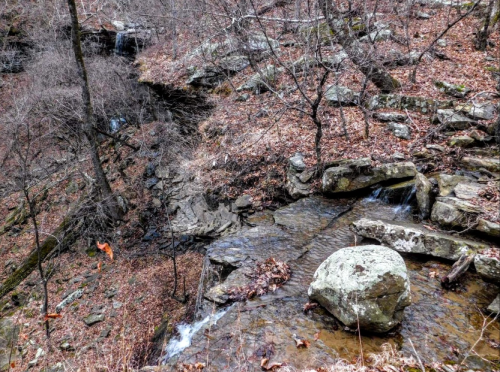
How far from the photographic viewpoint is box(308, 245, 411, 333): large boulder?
3.92 meters

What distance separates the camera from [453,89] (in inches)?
373

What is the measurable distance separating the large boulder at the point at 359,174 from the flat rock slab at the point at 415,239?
175 centimetres

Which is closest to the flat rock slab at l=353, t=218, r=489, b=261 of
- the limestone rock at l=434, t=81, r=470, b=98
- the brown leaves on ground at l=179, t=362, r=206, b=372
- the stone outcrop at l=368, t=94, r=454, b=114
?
the brown leaves on ground at l=179, t=362, r=206, b=372

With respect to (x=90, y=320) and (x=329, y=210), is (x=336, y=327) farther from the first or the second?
(x=90, y=320)

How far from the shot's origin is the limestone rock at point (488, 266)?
4.47 m

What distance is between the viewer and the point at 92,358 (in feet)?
22.2

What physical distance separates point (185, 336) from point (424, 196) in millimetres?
5403

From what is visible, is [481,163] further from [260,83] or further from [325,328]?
[260,83]

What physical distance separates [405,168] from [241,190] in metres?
4.49

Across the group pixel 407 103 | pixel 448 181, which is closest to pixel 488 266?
pixel 448 181

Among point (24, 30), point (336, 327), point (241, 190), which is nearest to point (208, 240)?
point (241, 190)

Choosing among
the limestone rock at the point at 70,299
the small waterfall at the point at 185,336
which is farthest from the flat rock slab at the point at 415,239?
the limestone rock at the point at 70,299

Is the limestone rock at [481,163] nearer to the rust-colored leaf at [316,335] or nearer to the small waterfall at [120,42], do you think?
the rust-colored leaf at [316,335]

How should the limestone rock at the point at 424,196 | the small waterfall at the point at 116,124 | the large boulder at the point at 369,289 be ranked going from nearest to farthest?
the large boulder at the point at 369,289 → the limestone rock at the point at 424,196 → the small waterfall at the point at 116,124
